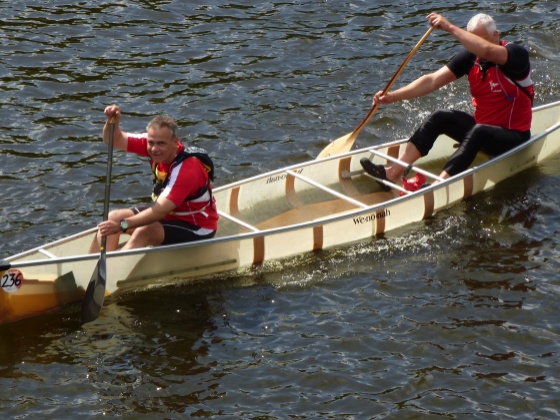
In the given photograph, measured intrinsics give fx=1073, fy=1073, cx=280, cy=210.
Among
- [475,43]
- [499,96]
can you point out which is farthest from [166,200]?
[499,96]

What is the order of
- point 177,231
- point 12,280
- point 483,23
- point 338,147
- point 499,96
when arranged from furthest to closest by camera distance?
point 338,147 < point 499,96 < point 483,23 < point 177,231 < point 12,280

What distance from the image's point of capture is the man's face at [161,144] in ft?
31.2

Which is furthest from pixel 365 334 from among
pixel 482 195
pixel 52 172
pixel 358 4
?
pixel 358 4

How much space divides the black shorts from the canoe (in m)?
0.09

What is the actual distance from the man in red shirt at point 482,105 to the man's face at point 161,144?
10.4 ft

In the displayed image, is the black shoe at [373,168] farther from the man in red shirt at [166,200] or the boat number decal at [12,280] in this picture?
the boat number decal at [12,280]

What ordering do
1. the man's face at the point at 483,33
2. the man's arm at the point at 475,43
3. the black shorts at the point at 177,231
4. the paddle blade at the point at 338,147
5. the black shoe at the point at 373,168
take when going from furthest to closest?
the paddle blade at the point at 338,147 < the black shoe at the point at 373,168 < the man's face at the point at 483,33 < the man's arm at the point at 475,43 < the black shorts at the point at 177,231

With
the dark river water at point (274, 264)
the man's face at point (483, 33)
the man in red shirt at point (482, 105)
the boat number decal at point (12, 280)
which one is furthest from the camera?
the man in red shirt at point (482, 105)

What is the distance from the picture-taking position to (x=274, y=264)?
10.7 m

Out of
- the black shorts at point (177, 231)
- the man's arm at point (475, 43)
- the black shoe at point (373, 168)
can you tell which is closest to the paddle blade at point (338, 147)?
the black shoe at point (373, 168)

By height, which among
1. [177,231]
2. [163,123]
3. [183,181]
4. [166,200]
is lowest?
[177,231]

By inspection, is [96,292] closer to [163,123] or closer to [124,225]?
[124,225]

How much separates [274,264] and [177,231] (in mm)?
1186

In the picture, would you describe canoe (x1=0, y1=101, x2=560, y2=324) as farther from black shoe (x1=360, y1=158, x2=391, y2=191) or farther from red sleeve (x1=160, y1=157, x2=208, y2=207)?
red sleeve (x1=160, y1=157, x2=208, y2=207)
